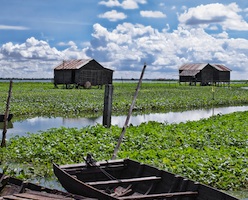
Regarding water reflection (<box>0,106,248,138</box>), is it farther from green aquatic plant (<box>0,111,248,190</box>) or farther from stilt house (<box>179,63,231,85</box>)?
stilt house (<box>179,63,231,85</box>)

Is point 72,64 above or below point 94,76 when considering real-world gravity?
above

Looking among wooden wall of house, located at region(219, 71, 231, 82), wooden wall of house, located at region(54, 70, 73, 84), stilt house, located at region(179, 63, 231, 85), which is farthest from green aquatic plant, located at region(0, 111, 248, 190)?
wooden wall of house, located at region(219, 71, 231, 82)

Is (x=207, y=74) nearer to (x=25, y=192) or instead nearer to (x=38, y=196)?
(x=25, y=192)

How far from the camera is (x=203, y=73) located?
7762 centimetres

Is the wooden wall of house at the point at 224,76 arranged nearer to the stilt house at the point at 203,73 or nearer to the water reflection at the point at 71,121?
the stilt house at the point at 203,73

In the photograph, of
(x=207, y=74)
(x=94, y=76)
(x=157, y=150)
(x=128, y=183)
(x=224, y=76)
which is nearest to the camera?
(x=128, y=183)

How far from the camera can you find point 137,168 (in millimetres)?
9742

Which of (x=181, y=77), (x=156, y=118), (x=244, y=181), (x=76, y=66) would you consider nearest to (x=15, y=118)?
(x=156, y=118)

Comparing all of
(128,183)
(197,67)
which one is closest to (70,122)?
(128,183)

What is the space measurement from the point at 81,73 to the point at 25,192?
47.9 m

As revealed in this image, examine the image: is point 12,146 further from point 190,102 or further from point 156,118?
point 190,102

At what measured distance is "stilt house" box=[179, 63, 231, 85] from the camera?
77438 millimetres

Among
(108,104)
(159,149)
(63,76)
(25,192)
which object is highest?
(63,76)

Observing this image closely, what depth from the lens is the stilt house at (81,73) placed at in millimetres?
55438
